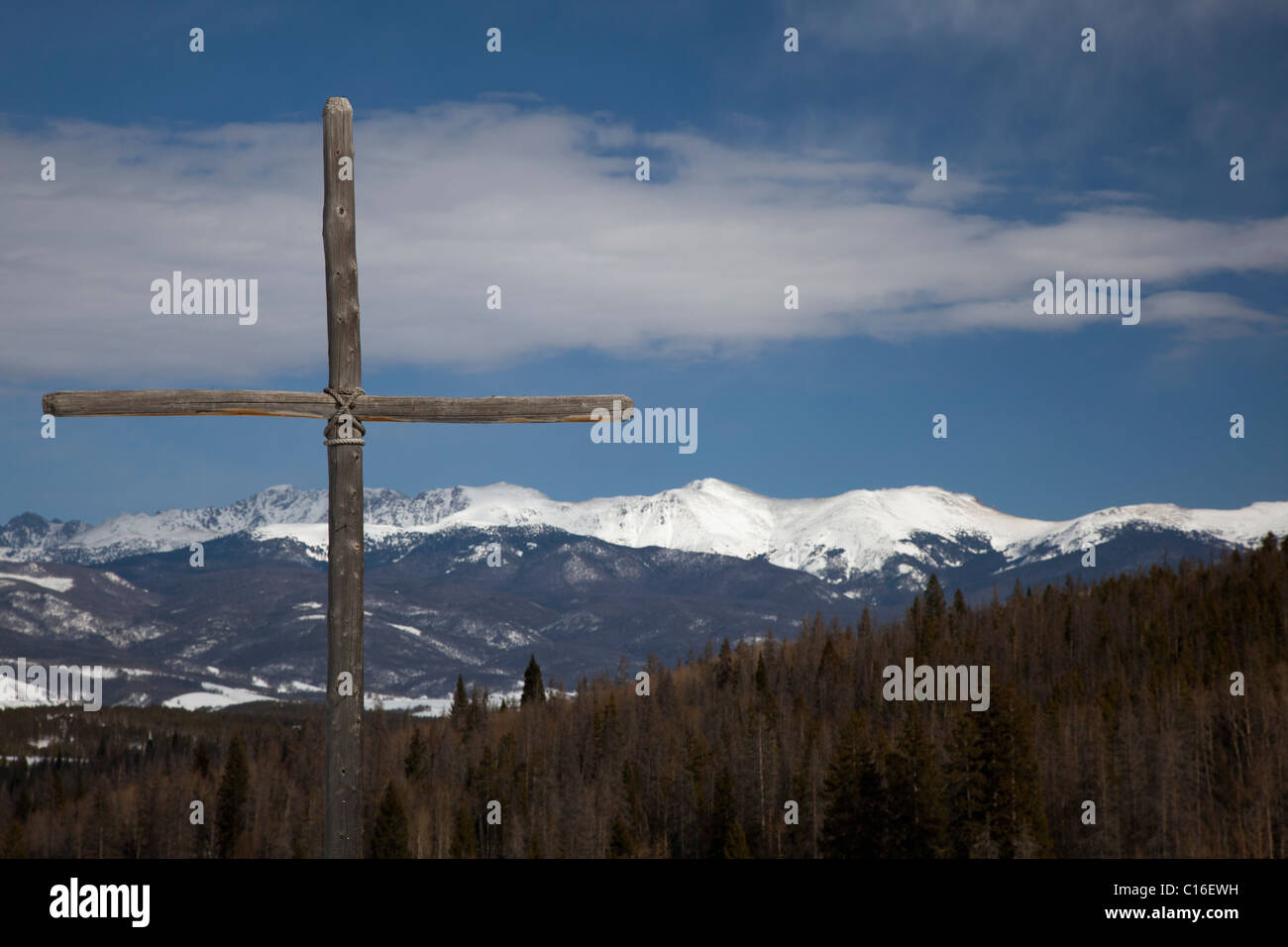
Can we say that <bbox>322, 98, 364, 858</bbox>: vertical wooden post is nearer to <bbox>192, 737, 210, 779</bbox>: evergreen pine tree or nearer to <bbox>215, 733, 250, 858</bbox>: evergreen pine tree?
<bbox>215, 733, 250, 858</bbox>: evergreen pine tree

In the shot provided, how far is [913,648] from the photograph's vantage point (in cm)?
17825

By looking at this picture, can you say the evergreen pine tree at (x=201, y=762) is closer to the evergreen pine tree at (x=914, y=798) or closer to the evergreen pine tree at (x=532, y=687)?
the evergreen pine tree at (x=532, y=687)

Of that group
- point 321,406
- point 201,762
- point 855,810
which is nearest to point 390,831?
point 855,810

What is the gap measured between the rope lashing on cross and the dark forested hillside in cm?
8395

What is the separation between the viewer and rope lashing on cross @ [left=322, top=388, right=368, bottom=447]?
10695mm

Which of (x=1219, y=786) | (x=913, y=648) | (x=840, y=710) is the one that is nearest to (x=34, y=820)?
(x=840, y=710)

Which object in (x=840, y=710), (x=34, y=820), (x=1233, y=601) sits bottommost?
(x=34, y=820)

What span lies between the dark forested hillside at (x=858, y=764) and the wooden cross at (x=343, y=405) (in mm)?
83469

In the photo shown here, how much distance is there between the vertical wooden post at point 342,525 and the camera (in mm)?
10258
